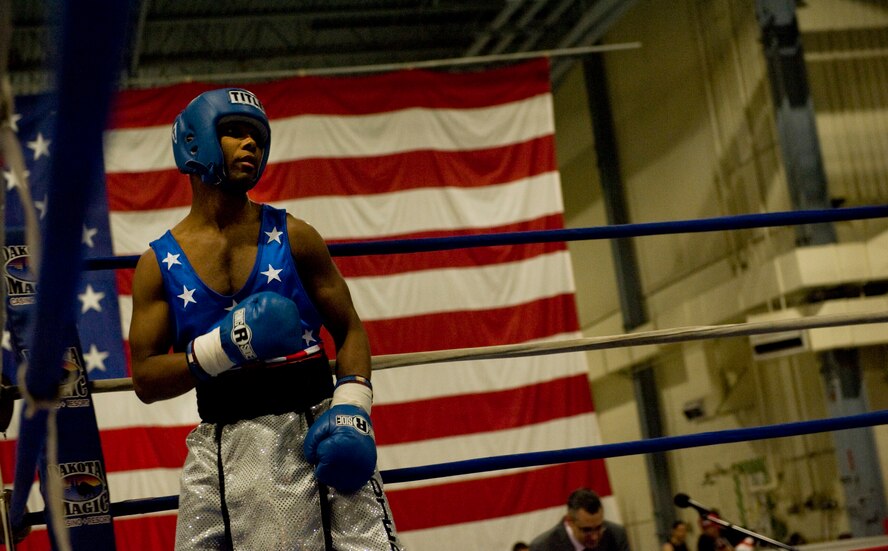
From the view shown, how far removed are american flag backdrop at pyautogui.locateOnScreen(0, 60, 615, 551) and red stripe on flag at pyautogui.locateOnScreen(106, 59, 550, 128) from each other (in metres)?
0.01

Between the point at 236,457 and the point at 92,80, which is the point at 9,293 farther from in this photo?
the point at 92,80

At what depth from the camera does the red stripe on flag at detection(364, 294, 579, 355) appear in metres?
6.57

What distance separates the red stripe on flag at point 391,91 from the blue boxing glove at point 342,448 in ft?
17.1

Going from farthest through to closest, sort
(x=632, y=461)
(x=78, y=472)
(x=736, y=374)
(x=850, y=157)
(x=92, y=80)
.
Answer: (x=632, y=461), (x=736, y=374), (x=850, y=157), (x=78, y=472), (x=92, y=80)

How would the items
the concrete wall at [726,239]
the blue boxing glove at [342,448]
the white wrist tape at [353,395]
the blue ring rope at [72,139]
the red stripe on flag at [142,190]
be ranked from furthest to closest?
the concrete wall at [726,239] → the red stripe on flag at [142,190] → the white wrist tape at [353,395] → the blue boxing glove at [342,448] → the blue ring rope at [72,139]

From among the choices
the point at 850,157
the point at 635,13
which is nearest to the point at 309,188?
the point at 850,157

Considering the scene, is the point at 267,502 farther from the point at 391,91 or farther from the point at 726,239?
the point at 726,239

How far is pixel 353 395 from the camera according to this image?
5.20 ft

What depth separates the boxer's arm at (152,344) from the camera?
158 cm

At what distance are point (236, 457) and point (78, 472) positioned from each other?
0.30 m

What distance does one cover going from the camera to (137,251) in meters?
6.33

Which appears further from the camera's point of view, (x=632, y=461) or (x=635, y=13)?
(x=632, y=461)

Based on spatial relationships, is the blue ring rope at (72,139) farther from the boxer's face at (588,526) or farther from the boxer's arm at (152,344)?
the boxer's face at (588,526)

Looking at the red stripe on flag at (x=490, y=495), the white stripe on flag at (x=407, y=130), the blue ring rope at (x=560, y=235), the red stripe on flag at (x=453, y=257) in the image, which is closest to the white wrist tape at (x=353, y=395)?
the blue ring rope at (x=560, y=235)
